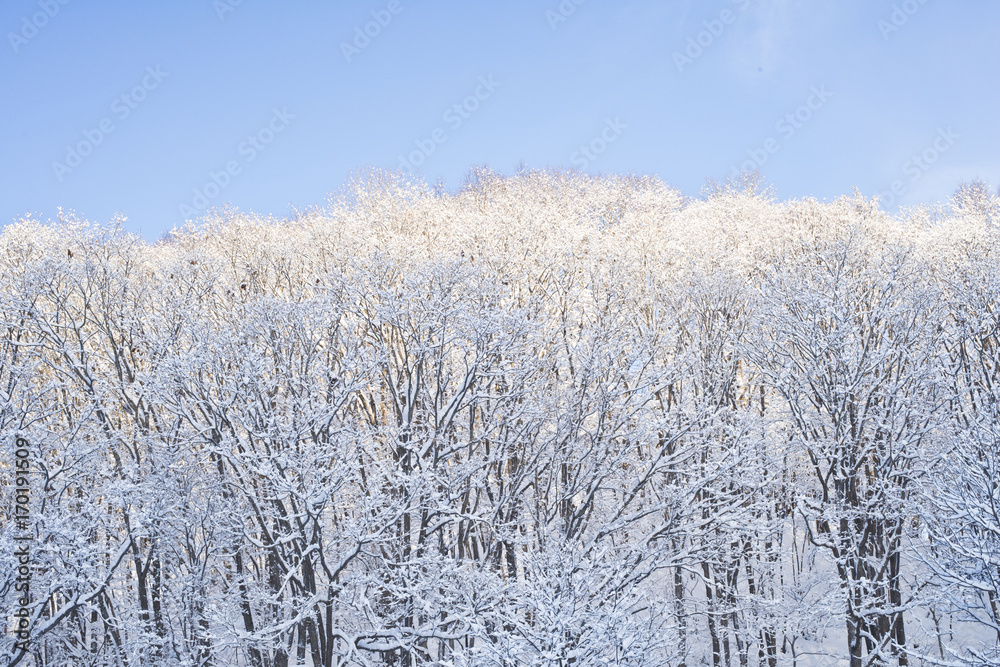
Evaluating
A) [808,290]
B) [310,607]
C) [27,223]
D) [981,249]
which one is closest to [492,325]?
[310,607]

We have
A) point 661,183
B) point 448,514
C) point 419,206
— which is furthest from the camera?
point 661,183

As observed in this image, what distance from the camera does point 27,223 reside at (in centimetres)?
2317

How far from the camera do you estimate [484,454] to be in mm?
17219

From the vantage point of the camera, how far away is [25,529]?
11.8m

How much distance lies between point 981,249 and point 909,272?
3.51 meters

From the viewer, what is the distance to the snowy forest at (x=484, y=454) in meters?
12.5

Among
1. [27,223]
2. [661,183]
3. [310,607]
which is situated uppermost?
[661,183]

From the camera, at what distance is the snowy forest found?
1251 centimetres

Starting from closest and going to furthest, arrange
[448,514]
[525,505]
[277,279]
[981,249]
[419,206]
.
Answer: [448,514]
[525,505]
[981,249]
[277,279]
[419,206]

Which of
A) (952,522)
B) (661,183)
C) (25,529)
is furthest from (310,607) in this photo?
(661,183)

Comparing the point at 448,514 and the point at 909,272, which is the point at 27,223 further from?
the point at 909,272

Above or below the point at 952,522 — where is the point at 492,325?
above

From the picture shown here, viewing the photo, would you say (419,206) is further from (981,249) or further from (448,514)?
(981,249)

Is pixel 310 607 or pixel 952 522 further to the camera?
pixel 310 607
